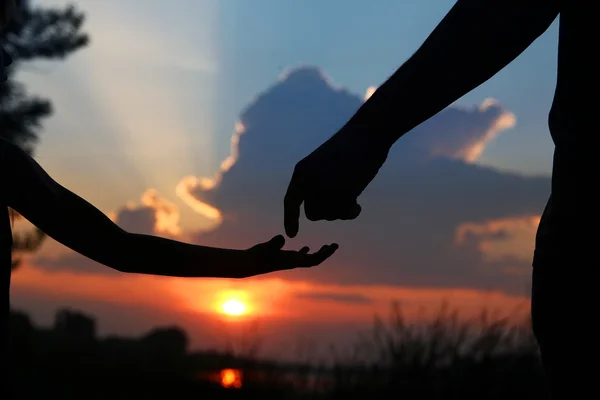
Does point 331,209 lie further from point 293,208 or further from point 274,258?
point 274,258

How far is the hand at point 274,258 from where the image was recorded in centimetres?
214

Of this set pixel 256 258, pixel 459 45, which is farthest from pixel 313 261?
pixel 459 45

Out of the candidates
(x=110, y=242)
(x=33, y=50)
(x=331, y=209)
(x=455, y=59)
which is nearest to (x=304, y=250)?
(x=331, y=209)

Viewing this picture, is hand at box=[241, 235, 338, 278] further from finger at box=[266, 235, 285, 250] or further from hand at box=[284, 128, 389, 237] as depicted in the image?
hand at box=[284, 128, 389, 237]

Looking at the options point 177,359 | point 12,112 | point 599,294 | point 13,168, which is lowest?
point 599,294

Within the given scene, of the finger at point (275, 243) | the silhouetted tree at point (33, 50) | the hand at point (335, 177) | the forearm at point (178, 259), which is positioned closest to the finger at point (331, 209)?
the hand at point (335, 177)

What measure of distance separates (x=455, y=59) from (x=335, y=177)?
39cm

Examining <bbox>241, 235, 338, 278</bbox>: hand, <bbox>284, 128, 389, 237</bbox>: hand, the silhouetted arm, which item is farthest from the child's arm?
the silhouetted arm

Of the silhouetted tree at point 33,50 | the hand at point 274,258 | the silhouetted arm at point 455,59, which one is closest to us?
the silhouetted arm at point 455,59

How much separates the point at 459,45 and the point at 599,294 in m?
0.64

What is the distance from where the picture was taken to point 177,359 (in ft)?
28.3

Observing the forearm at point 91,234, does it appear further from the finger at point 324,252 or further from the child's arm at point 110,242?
the finger at point 324,252

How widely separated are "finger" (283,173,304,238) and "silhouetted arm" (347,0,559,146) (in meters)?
0.20

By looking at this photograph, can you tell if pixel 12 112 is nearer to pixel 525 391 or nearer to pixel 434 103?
pixel 525 391
